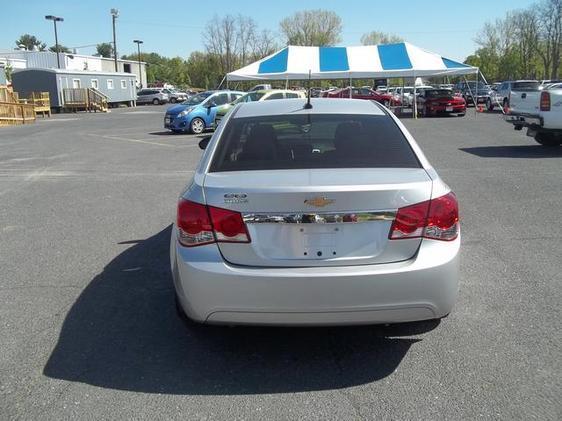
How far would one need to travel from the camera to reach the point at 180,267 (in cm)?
330

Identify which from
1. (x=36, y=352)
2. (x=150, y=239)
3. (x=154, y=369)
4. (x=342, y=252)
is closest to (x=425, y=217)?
(x=342, y=252)

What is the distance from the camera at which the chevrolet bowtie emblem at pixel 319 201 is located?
10.2 ft

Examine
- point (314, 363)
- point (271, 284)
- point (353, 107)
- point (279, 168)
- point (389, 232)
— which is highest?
point (353, 107)

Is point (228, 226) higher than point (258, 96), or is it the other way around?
point (258, 96)

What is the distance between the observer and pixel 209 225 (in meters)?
3.21

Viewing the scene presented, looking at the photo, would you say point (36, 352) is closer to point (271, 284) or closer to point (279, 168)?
point (271, 284)

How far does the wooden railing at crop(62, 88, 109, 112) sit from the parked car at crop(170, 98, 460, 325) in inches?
1753

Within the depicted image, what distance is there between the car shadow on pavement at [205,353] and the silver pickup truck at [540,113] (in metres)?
10.6

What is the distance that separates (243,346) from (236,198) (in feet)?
3.68

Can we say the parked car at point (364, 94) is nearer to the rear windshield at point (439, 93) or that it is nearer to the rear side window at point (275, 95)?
the rear windshield at point (439, 93)

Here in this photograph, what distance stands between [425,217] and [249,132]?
1.52 m

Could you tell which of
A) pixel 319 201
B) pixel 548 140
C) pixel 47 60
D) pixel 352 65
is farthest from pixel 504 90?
pixel 47 60

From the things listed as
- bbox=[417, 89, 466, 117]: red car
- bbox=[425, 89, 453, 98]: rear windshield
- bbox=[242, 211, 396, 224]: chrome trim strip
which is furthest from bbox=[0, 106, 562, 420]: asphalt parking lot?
bbox=[425, 89, 453, 98]: rear windshield

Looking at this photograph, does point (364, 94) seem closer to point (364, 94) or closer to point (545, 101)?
point (364, 94)
